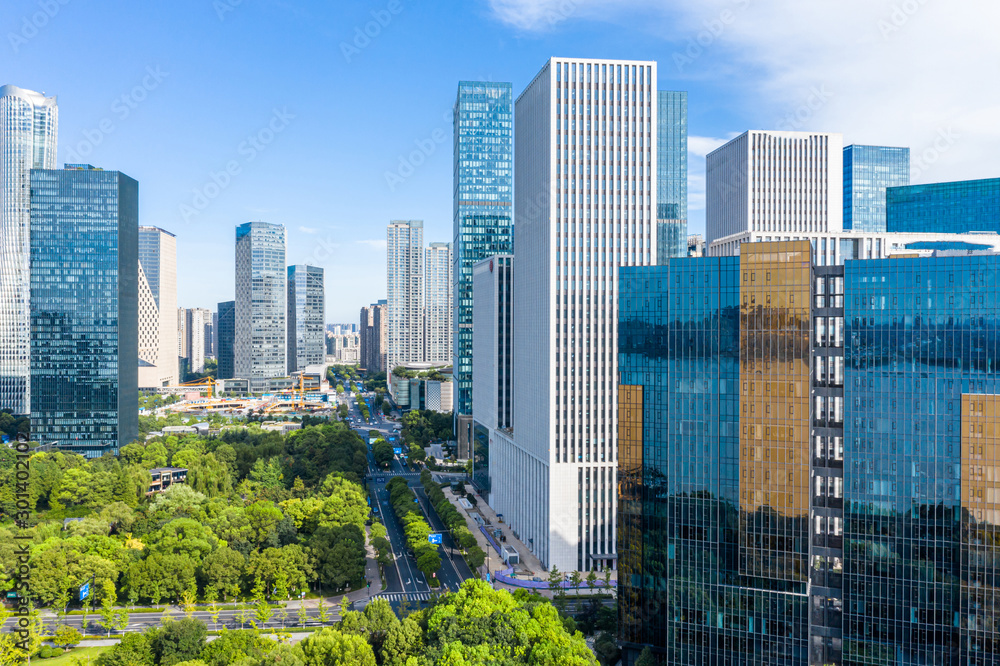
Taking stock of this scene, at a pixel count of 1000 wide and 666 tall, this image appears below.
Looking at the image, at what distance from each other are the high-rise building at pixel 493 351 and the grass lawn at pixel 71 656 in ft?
177

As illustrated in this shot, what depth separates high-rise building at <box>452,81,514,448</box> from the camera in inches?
5571

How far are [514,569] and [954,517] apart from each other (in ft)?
168

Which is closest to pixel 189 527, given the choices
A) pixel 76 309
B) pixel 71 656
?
pixel 71 656

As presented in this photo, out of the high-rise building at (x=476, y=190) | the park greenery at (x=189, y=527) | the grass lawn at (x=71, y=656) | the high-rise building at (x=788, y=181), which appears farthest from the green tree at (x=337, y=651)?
the high-rise building at (x=476, y=190)

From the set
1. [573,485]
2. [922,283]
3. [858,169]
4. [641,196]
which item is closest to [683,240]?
[858,169]

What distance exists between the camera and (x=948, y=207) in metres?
110

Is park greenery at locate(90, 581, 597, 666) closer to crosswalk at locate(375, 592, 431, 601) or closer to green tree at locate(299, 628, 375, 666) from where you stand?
green tree at locate(299, 628, 375, 666)

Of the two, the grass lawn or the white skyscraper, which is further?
the white skyscraper

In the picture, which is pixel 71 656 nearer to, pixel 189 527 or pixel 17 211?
pixel 189 527

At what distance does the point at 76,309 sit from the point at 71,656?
9311cm

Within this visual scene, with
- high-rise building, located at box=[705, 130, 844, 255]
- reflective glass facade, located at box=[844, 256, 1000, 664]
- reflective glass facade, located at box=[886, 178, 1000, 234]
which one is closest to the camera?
reflective glass facade, located at box=[844, 256, 1000, 664]

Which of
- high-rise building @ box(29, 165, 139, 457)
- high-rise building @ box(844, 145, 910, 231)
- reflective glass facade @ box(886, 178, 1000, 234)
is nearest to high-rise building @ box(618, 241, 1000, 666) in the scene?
reflective glass facade @ box(886, 178, 1000, 234)

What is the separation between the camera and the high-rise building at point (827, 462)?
44.3 metres

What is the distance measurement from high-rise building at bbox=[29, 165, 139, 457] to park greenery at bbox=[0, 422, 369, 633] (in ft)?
54.2
